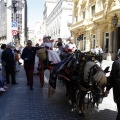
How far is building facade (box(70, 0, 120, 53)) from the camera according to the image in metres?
23.2

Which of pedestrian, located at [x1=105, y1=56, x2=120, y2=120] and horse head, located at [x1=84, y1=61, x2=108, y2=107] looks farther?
horse head, located at [x1=84, y1=61, x2=108, y2=107]

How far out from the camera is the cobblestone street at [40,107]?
204 inches

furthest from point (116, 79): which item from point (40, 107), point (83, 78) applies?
point (40, 107)

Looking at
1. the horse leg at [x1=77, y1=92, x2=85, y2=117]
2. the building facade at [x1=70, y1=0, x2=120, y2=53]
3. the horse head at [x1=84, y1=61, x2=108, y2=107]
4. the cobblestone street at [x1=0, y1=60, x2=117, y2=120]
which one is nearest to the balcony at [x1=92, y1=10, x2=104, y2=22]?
the building facade at [x1=70, y1=0, x2=120, y2=53]

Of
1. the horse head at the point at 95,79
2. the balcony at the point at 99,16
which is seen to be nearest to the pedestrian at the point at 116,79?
the horse head at the point at 95,79

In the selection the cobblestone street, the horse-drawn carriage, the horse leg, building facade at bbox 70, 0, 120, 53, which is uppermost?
building facade at bbox 70, 0, 120, 53

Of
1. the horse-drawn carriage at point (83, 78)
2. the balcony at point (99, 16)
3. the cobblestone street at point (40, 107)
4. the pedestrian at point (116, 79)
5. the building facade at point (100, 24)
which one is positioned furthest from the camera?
the balcony at point (99, 16)

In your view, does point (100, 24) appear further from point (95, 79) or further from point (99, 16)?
point (95, 79)

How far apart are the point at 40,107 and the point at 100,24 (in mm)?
22091

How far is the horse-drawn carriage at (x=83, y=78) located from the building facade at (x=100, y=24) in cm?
1717

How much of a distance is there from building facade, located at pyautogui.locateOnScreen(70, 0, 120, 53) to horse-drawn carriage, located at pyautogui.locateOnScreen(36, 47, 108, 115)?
17.2 metres

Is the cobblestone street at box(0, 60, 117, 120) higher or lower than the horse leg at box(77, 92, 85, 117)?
lower

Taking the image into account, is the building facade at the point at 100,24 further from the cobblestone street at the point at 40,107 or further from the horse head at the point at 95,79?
the horse head at the point at 95,79

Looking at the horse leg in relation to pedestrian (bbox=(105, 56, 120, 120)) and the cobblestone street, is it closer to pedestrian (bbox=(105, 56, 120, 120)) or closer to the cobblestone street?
the cobblestone street
